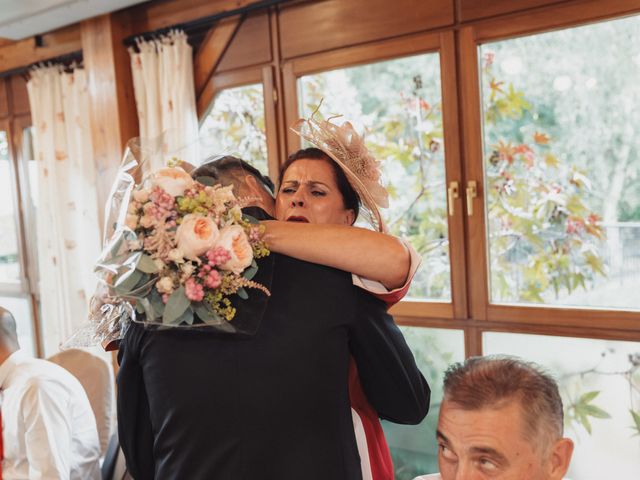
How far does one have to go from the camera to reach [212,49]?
11.8 feet

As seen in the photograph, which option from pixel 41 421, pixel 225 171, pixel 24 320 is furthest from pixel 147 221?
pixel 24 320

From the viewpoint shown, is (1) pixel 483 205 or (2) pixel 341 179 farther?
(1) pixel 483 205

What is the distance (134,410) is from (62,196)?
10.9 feet

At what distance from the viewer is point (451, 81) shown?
9.41 feet

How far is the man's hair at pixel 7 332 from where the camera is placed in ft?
7.95

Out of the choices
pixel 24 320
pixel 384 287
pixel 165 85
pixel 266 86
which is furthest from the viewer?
pixel 24 320

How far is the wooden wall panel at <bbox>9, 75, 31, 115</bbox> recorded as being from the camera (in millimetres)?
4738

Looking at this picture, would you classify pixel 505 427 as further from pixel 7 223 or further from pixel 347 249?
pixel 7 223

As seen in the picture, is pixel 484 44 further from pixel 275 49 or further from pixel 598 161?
pixel 275 49

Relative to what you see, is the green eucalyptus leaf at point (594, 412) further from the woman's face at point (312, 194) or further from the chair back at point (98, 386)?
the chair back at point (98, 386)

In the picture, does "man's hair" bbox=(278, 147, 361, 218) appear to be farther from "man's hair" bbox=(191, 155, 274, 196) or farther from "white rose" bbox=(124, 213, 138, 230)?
"white rose" bbox=(124, 213, 138, 230)

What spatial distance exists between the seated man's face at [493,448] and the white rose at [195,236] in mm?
554

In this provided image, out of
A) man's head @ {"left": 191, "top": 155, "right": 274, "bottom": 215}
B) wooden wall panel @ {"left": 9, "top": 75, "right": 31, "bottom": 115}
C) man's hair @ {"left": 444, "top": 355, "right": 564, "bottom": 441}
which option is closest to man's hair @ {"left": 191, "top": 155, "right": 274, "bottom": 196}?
man's head @ {"left": 191, "top": 155, "right": 274, "bottom": 215}

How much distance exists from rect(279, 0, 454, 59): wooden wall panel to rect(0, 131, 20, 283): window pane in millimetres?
2690
